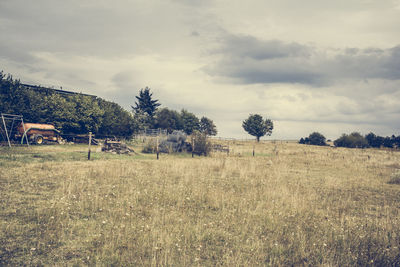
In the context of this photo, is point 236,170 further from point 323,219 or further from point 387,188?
point 323,219

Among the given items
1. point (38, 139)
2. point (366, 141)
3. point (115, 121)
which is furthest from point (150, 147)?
point (366, 141)

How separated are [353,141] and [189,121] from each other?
2008 inches

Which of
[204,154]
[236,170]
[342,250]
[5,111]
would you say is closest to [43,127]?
[5,111]

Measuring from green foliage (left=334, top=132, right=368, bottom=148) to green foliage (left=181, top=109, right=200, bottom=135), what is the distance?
1838 inches

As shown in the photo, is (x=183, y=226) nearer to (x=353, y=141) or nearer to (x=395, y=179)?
(x=395, y=179)

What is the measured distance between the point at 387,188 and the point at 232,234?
12.3 meters

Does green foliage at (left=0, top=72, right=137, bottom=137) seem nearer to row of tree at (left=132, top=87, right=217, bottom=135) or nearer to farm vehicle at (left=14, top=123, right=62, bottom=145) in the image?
farm vehicle at (left=14, top=123, right=62, bottom=145)

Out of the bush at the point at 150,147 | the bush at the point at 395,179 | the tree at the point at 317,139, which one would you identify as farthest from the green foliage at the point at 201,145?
the tree at the point at 317,139

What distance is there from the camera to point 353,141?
7275 cm

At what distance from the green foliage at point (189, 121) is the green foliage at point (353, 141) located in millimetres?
46687

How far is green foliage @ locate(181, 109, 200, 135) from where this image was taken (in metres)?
86.4

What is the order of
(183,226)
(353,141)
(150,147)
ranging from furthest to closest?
(353,141)
(150,147)
(183,226)

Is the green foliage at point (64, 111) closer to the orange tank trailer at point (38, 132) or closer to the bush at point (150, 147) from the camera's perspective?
the orange tank trailer at point (38, 132)

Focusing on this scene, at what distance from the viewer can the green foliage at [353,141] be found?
7231cm
